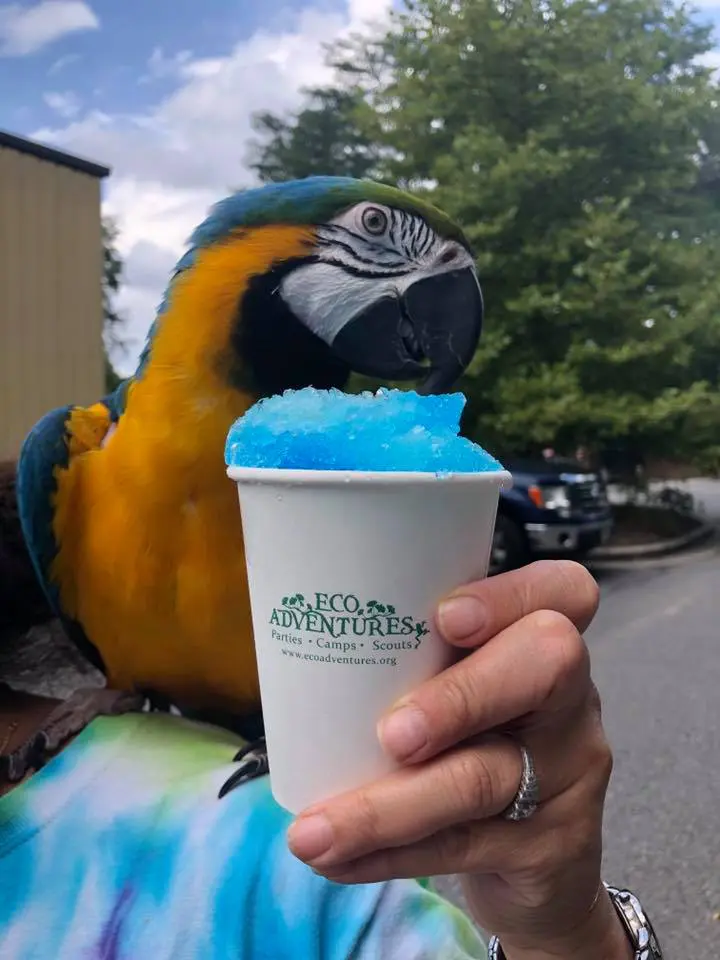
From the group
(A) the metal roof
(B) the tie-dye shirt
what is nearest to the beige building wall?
(A) the metal roof

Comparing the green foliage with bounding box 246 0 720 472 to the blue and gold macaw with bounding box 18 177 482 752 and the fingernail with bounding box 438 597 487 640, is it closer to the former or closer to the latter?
→ the blue and gold macaw with bounding box 18 177 482 752

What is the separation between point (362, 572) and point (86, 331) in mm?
1555

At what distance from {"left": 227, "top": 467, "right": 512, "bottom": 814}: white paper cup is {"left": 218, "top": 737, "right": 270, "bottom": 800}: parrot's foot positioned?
0.89 feet

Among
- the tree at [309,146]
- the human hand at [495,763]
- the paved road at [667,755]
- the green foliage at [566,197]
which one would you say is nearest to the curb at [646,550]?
the green foliage at [566,197]

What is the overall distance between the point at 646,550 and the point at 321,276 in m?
7.46

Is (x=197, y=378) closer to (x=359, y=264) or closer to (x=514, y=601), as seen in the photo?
(x=359, y=264)

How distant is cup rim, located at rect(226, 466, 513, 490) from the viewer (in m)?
0.47

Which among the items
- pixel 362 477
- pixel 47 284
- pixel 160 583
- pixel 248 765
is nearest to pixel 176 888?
pixel 248 765

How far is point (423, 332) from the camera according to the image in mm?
892

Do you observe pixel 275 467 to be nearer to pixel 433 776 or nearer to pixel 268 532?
pixel 268 532

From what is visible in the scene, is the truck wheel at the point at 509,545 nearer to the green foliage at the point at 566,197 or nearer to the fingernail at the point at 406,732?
the green foliage at the point at 566,197

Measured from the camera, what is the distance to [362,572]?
486 millimetres

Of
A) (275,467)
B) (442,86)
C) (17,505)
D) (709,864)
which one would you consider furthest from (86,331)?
(442,86)

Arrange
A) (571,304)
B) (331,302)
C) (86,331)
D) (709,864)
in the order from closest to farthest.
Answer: (331,302) < (86,331) < (709,864) < (571,304)
